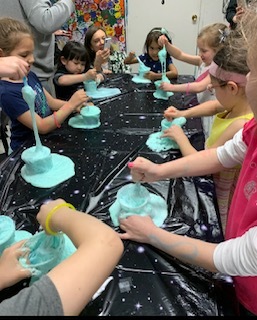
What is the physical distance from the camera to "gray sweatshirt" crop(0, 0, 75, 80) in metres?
1.67

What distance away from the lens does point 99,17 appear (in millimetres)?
3213

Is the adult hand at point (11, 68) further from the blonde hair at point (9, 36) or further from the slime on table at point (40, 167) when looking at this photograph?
the blonde hair at point (9, 36)

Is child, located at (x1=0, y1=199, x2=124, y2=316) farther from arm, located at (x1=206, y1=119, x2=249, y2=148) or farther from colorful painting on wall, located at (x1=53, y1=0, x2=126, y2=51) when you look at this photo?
colorful painting on wall, located at (x1=53, y1=0, x2=126, y2=51)

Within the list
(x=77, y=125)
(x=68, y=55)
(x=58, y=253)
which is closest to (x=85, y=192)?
(x=58, y=253)

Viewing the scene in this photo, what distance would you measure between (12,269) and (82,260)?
0.25m

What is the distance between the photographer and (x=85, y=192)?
100cm

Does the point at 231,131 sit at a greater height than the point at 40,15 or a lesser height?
lesser

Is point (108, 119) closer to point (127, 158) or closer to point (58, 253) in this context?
point (127, 158)

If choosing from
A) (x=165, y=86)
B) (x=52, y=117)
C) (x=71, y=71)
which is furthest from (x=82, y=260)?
(x=71, y=71)

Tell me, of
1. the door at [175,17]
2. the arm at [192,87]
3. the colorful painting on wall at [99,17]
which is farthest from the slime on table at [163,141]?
the door at [175,17]

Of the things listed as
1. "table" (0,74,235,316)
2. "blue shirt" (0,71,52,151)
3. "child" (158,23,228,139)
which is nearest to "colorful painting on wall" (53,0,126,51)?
"child" (158,23,228,139)

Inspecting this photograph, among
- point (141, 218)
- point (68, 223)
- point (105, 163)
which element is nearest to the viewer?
point (68, 223)

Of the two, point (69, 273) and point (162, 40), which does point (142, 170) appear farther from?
point (162, 40)

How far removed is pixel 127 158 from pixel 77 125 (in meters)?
0.37
